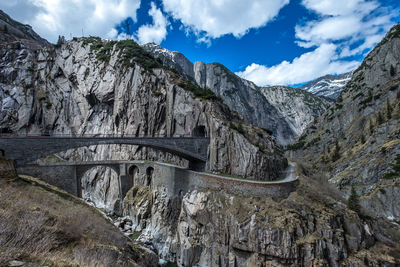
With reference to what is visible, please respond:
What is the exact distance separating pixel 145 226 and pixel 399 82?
83.5m

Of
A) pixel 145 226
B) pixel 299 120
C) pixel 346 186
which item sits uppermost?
pixel 299 120

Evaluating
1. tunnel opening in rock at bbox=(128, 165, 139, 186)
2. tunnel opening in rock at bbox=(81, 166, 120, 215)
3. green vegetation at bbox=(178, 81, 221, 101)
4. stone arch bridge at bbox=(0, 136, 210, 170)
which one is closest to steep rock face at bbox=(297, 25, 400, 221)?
Result: stone arch bridge at bbox=(0, 136, 210, 170)

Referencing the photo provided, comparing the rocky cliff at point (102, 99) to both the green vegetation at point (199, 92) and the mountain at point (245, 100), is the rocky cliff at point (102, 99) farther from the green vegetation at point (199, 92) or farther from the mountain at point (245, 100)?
the mountain at point (245, 100)

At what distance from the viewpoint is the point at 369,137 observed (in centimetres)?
5416

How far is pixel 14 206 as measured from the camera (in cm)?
797

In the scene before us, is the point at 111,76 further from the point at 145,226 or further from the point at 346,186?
the point at 346,186

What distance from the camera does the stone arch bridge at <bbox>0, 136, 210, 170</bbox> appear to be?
23922mm

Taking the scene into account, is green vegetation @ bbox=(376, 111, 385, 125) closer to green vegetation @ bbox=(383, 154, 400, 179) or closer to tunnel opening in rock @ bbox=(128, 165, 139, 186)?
green vegetation @ bbox=(383, 154, 400, 179)

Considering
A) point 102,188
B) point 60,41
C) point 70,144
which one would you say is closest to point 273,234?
point 70,144

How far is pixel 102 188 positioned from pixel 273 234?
1806 inches

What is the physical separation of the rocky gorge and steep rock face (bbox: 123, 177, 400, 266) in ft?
0.36

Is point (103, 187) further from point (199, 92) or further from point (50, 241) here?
point (50, 241)

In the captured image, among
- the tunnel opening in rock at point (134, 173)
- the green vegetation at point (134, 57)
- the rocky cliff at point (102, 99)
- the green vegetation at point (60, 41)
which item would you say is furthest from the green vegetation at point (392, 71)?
the green vegetation at point (60, 41)

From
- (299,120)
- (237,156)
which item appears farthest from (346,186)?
(299,120)
